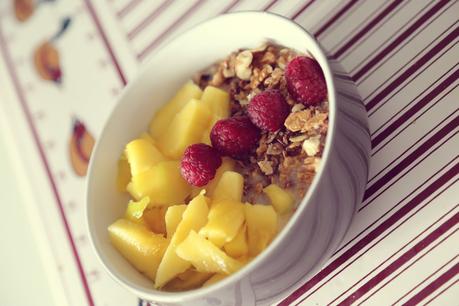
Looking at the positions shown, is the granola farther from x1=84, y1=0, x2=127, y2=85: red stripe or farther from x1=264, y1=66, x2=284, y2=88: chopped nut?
x1=84, y1=0, x2=127, y2=85: red stripe

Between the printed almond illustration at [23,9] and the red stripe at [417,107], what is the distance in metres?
0.66

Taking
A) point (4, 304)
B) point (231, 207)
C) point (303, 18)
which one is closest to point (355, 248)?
point (231, 207)

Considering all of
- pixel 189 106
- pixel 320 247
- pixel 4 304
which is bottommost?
pixel 4 304

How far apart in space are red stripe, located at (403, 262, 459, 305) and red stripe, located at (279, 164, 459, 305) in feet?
0.24

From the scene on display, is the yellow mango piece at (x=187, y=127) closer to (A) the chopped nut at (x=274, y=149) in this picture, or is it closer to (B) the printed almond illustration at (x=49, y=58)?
(A) the chopped nut at (x=274, y=149)

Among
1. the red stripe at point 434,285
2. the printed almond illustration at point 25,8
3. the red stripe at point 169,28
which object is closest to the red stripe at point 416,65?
the red stripe at point 434,285

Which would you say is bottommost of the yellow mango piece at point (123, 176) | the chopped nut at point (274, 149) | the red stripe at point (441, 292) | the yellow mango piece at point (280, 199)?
the red stripe at point (441, 292)

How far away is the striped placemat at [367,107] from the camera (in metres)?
0.67

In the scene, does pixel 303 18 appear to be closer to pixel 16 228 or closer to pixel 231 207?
pixel 231 207

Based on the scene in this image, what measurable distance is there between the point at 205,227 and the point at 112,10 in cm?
51

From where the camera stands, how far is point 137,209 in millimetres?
709

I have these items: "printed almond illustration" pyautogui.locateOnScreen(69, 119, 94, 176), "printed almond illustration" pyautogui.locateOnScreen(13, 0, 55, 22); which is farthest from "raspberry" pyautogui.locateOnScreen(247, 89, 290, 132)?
"printed almond illustration" pyautogui.locateOnScreen(13, 0, 55, 22)

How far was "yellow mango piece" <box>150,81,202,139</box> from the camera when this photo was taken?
785 millimetres

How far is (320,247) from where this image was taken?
63cm
